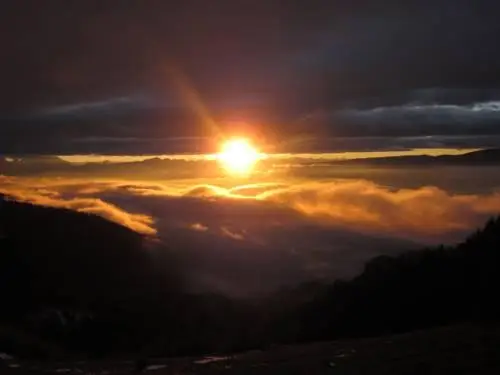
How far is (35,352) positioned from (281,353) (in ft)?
88.1

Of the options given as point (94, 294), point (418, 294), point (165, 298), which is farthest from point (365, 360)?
point (94, 294)

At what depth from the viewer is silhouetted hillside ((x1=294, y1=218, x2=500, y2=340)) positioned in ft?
125

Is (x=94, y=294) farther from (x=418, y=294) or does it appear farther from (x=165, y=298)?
(x=418, y=294)

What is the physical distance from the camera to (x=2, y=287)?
102812 millimetres

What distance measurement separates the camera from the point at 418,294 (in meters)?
43.1

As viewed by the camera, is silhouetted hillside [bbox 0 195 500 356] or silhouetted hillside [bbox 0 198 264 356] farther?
silhouetted hillside [bbox 0 198 264 356]

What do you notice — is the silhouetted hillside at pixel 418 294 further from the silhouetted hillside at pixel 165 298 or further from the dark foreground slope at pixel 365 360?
the dark foreground slope at pixel 365 360

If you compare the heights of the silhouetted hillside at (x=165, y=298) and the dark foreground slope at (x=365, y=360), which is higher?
the silhouetted hillside at (x=165, y=298)

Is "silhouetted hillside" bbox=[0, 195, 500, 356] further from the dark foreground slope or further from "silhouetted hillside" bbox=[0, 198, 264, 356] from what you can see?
the dark foreground slope

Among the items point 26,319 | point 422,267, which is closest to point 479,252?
point 422,267

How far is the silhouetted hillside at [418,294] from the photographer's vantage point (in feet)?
125

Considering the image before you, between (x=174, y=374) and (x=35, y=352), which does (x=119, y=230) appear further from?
(x=174, y=374)

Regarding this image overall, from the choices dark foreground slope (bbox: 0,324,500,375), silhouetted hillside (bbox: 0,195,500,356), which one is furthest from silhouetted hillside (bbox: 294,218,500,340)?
dark foreground slope (bbox: 0,324,500,375)

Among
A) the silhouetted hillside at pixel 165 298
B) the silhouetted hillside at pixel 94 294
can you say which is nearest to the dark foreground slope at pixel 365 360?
the silhouetted hillside at pixel 165 298
